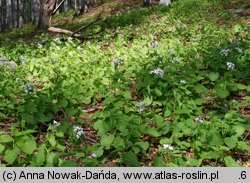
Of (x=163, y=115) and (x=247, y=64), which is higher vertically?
(x=247, y=64)

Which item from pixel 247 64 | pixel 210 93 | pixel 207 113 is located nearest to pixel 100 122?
pixel 207 113

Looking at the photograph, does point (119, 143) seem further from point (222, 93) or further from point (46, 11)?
point (46, 11)

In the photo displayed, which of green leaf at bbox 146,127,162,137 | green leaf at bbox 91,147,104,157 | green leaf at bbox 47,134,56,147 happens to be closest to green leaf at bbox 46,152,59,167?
green leaf at bbox 47,134,56,147

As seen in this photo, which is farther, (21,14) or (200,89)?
(21,14)

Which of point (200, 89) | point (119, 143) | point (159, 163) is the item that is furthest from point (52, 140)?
point (200, 89)

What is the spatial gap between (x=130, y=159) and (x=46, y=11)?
9.95 metres

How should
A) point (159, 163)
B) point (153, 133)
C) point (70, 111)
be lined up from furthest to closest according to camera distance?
point (70, 111)
point (153, 133)
point (159, 163)

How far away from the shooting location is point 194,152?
4.04m

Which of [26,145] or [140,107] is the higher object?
[140,107]

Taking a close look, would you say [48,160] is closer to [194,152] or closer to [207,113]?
[194,152]

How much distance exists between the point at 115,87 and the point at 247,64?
246cm

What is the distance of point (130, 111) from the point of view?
483 centimetres

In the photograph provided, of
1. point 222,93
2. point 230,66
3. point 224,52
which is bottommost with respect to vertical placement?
point 222,93

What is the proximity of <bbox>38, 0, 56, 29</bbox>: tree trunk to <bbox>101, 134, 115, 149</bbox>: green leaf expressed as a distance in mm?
9346
